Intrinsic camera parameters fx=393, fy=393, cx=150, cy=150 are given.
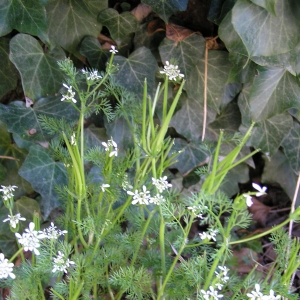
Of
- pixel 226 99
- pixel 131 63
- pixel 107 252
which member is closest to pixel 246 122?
pixel 226 99

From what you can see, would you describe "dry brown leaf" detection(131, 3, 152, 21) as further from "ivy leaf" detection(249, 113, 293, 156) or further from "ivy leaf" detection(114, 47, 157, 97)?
"ivy leaf" detection(249, 113, 293, 156)

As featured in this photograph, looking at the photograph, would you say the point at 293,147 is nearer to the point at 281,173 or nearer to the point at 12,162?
the point at 281,173

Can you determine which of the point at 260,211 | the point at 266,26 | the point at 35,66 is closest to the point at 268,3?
the point at 266,26

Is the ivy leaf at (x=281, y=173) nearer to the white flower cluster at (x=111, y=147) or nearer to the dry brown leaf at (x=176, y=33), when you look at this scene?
the dry brown leaf at (x=176, y=33)

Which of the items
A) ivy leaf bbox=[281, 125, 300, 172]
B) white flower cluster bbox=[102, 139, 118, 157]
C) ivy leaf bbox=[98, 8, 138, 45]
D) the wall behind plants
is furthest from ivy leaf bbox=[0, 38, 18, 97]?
ivy leaf bbox=[281, 125, 300, 172]

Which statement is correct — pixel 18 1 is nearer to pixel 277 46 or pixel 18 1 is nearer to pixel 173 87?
pixel 173 87

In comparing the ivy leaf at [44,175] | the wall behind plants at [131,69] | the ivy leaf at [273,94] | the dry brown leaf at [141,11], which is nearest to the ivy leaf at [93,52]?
the wall behind plants at [131,69]
